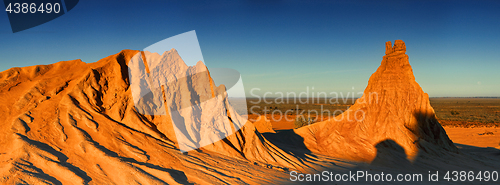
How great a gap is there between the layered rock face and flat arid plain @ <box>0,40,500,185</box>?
13cm

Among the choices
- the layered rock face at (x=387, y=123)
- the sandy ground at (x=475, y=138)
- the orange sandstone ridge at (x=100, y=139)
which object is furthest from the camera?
the sandy ground at (x=475, y=138)

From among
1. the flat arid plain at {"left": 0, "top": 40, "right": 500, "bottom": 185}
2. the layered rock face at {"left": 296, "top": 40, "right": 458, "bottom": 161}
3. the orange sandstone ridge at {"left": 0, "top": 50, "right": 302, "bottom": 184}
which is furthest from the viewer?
the layered rock face at {"left": 296, "top": 40, "right": 458, "bottom": 161}

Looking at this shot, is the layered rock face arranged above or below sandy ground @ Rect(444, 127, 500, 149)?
above

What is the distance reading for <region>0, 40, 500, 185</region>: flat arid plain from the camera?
7.16 meters

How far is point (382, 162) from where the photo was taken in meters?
14.5

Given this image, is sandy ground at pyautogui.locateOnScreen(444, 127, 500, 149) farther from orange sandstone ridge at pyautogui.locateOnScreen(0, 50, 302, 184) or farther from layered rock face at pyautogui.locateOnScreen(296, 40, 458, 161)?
orange sandstone ridge at pyautogui.locateOnScreen(0, 50, 302, 184)

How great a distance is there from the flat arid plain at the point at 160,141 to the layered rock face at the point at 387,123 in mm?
126

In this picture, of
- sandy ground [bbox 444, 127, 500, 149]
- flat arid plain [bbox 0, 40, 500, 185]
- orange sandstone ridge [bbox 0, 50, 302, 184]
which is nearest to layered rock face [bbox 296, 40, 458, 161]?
flat arid plain [bbox 0, 40, 500, 185]

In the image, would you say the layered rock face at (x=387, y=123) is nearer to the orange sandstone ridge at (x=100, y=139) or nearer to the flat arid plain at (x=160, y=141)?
the flat arid plain at (x=160, y=141)

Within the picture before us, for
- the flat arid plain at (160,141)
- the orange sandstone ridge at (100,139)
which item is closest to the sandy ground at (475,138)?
the flat arid plain at (160,141)

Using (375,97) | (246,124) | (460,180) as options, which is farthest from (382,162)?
(246,124)

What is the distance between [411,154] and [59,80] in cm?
1937

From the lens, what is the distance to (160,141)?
30.0 feet

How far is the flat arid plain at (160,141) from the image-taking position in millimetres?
7160
